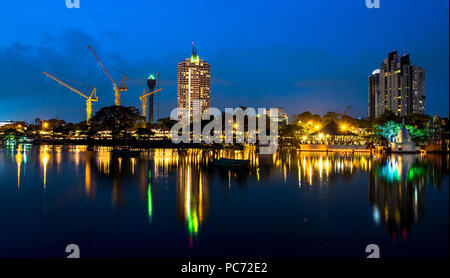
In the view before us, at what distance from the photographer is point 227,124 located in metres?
65.5

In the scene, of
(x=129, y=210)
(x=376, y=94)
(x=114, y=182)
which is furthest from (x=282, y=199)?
(x=376, y=94)

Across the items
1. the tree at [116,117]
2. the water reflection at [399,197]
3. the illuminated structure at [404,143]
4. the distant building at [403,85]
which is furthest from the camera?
the distant building at [403,85]

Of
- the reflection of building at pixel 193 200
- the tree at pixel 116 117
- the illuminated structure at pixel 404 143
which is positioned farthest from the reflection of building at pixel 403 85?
the reflection of building at pixel 193 200

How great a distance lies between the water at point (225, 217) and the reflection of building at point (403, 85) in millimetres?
135729

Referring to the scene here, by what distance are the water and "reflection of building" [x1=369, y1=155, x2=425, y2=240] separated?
4cm

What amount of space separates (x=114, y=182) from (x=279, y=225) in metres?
11.8

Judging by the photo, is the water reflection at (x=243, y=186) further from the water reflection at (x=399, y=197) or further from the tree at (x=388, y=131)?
the tree at (x=388, y=131)

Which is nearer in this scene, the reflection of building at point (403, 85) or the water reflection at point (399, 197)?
the water reflection at point (399, 197)

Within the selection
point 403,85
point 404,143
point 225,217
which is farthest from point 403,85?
point 225,217

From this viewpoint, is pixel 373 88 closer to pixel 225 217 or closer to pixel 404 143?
pixel 404 143

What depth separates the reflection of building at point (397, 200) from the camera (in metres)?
11.3

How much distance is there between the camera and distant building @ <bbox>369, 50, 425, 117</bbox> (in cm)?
13912

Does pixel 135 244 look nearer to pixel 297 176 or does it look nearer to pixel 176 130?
pixel 297 176

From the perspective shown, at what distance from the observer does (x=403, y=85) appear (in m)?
140
